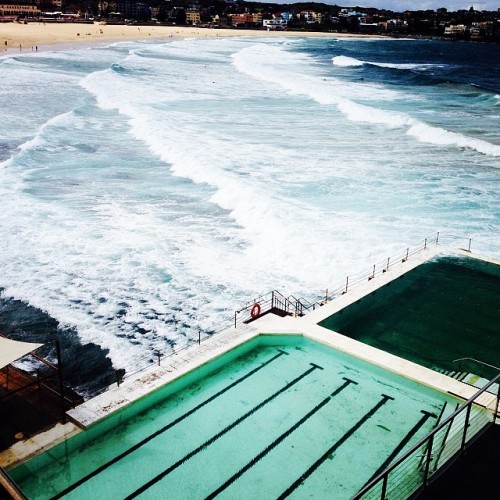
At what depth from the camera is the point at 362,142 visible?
3481cm

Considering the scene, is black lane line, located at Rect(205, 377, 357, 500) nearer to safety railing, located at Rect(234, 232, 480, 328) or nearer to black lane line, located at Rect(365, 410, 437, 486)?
black lane line, located at Rect(365, 410, 437, 486)

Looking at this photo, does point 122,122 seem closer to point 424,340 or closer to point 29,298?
point 29,298

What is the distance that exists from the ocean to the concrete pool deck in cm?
152

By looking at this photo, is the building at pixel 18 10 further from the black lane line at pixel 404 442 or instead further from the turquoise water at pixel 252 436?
the black lane line at pixel 404 442

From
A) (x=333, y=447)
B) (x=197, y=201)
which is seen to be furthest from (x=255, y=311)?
(x=197, y=201)

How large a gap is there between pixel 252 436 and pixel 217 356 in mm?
2213

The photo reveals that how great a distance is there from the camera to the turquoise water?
8.57 meters

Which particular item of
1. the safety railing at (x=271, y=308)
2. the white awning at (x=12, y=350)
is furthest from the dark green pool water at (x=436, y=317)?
the white awning at (x=12, y=350)

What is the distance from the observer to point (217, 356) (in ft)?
37.6

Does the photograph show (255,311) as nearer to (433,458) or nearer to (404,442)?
(404,442)

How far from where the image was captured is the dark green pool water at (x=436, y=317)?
1254 centimetres

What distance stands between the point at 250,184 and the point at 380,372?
49.1 feet

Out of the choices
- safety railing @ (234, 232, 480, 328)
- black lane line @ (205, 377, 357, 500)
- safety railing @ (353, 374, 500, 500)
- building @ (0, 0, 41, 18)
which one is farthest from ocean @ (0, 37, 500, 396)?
building @ (0, 0, 41, 18)

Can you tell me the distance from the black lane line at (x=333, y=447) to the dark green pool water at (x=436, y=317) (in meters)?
2.18
